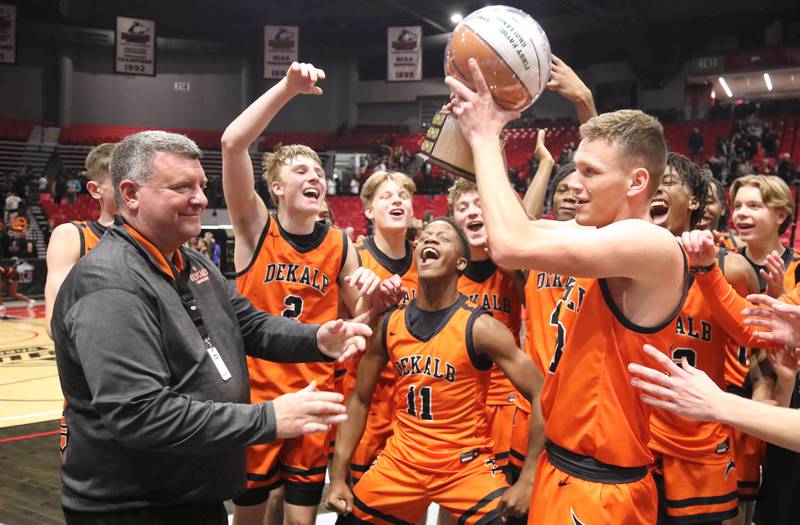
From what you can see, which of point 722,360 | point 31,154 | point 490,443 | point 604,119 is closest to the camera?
point 604,119

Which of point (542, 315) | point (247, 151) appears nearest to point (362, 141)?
point (542, 315)

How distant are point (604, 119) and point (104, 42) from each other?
2895 cm

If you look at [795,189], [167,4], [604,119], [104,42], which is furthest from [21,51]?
[604,119]

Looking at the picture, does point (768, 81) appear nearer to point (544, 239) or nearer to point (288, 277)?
point (288, 277)

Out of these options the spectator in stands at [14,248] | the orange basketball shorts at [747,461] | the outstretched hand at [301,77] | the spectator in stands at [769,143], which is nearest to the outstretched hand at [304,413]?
the outstretched hand at [301,77]

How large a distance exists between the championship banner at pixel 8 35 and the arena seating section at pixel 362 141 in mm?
4100

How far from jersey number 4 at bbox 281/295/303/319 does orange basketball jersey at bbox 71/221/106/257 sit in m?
1.04

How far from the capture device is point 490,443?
3592mm

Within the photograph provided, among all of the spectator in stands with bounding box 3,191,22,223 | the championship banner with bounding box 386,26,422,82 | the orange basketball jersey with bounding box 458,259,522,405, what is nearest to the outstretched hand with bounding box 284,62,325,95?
the orange basketball jersey with bounding box 458,259,522,405

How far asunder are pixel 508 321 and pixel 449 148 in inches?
68.4

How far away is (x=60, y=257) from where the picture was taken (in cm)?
381

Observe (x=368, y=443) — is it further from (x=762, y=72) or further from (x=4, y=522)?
(x=762, y=72)

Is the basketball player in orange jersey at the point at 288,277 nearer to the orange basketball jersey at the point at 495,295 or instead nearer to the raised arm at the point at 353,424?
the raised arm at the point at 353,424

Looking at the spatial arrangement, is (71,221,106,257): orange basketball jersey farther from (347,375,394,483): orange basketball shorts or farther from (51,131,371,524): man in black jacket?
(347,375,394,483): orange basketball shorts
